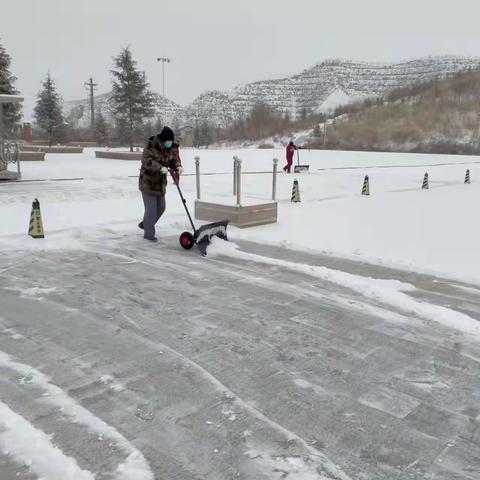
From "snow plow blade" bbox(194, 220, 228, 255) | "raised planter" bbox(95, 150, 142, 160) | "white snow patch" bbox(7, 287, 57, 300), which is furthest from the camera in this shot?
"raised planter" bbox(95, 150, 142, 160)

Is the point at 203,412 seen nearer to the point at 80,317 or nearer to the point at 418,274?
the point at 80,317

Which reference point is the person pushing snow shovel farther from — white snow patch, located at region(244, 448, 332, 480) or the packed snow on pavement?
white snow patch, located at region(244, 448, 332, 480)

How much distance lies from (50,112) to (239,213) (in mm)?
47173

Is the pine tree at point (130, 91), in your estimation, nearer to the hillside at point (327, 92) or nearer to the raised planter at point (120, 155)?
the raised planter at point (120, 155)

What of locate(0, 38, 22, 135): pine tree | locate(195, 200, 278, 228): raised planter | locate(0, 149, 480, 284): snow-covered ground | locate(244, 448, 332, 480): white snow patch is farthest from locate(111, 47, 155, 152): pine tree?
locate(244, 448, 332, 480): white snow patch

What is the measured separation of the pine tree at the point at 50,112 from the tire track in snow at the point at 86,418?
50.7 metres

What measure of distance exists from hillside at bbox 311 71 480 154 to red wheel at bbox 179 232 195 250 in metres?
50.8

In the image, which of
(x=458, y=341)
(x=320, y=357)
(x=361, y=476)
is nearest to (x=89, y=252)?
(x=320, y=357)

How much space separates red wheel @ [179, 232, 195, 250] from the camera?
7839 mm

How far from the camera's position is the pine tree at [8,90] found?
34.9m

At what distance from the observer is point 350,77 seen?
19600cm

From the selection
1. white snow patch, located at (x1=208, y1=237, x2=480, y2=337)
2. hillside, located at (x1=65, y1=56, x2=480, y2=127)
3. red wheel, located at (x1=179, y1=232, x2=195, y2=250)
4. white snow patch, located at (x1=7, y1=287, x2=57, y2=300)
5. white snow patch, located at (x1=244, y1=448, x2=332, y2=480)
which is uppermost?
hillside, located at (x1=65, y1=56, x2=480, y2=127)

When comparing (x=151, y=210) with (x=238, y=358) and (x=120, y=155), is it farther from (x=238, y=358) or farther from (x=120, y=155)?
(x=120, y=155)

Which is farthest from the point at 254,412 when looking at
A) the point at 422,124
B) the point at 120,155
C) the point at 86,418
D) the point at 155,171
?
the point at 422,124
